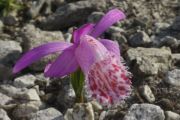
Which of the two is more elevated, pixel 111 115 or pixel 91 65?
pixel 91 65

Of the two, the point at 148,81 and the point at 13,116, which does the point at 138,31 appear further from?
the point at 13,116

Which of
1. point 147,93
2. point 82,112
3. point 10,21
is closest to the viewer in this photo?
point 82,112

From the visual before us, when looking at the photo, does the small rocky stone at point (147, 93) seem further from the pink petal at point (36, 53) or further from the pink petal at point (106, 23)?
the pink petal at point (36, 53)

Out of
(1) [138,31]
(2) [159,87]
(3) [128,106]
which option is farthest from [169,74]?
(1) [138,31]

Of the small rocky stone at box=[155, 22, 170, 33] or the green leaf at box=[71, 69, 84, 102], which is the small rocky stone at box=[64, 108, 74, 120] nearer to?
the green leaf at box=[71, 69, 84, 102]

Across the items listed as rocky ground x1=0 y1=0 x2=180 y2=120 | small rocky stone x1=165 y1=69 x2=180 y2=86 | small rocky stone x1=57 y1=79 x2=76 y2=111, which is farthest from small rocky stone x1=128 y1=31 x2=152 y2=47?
small rocky stone x1=57 y1=79 x2=76 y2=111

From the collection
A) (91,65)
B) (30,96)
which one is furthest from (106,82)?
(30,96)

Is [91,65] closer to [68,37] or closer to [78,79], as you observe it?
[78,79]
